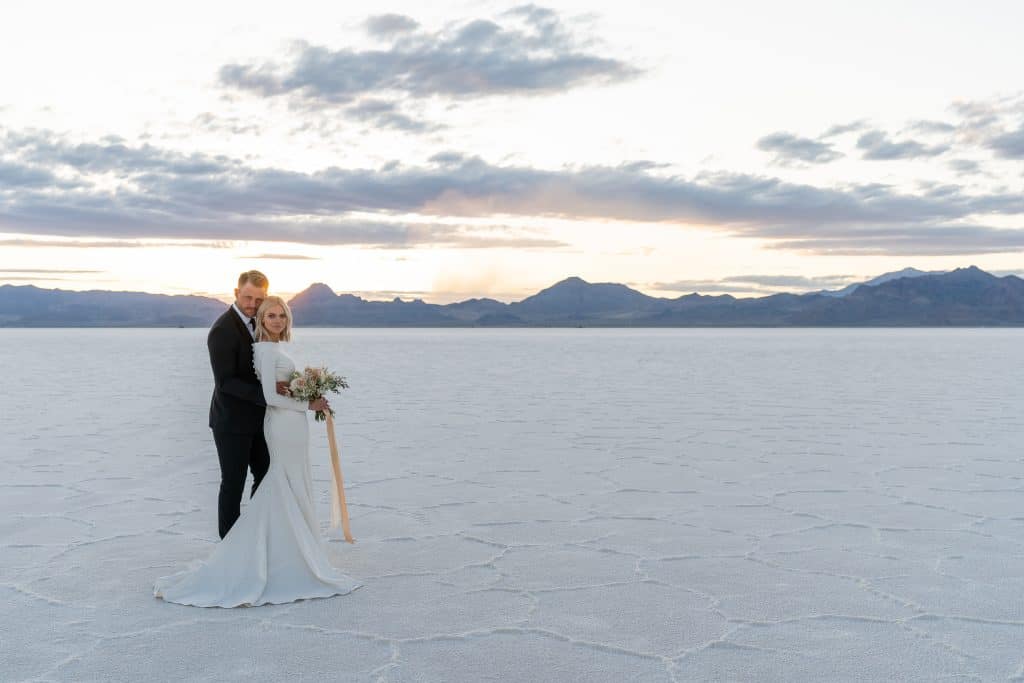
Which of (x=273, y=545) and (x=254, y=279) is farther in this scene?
(x=254, y=279)

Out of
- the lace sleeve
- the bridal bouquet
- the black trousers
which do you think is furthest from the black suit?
the bridal bouquet

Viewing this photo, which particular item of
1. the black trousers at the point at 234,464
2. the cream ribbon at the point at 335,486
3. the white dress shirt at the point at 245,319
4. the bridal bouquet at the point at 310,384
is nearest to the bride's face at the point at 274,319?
the white dress shirt at the point at 245,319

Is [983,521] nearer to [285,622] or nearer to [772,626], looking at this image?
[772,626]

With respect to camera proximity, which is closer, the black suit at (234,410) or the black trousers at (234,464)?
the black suit at (234,410)

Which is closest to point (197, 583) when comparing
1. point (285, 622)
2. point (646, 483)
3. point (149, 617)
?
point (149, 617)

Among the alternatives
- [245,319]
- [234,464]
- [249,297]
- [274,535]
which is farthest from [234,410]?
[274,535]

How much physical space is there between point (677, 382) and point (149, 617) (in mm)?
17534

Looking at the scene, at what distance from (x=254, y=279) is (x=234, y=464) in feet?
3.10

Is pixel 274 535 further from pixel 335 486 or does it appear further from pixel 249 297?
pixel 249 297

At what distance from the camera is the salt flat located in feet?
11.9

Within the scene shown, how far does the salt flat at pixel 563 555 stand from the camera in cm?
363

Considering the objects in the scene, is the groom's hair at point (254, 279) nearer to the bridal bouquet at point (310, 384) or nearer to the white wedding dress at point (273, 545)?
the white wedding dress at point (273, 545)

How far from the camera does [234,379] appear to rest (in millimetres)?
4574

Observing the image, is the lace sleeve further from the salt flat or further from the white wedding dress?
the salt flat
